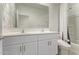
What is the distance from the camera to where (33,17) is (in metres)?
1.17

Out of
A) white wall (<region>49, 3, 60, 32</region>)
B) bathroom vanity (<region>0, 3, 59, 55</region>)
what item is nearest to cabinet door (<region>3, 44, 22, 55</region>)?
bathroom vanity (<region>0, 3, 59, 55</region>)

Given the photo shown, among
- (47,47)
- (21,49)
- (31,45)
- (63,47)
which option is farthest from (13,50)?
(63,47)

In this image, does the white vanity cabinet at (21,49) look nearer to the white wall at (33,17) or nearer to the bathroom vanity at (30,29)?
the bathroom vanity at (30,29)

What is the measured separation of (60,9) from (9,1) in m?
0.56

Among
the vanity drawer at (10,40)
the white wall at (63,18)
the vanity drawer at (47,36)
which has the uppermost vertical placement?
the white wall at (63,18)

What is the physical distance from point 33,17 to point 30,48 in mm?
344

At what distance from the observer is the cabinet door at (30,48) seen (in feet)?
3.72

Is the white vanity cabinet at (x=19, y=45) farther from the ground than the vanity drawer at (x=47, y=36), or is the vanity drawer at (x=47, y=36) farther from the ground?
the vanity drawer at (x=47, y=36)

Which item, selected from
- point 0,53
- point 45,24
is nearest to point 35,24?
point 45,24

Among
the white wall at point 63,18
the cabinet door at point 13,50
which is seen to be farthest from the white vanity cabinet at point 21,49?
the white wall at point 63,18

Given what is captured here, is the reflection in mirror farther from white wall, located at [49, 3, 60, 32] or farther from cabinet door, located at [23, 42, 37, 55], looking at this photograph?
cabinet door, located at [23, 42, 37, 55]

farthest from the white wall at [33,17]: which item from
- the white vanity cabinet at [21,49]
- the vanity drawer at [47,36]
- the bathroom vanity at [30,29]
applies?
the white vanity cabinet at [21,49]

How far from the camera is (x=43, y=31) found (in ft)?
3.84

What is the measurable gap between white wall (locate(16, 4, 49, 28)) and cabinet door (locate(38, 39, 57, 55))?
187 millimetres
